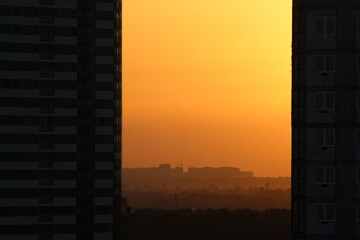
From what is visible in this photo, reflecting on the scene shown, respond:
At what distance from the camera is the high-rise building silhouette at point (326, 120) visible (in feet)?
290

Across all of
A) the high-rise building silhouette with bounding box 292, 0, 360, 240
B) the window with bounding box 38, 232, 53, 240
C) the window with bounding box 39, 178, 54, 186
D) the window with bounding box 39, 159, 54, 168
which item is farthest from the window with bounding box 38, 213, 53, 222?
the high-rise building silhouette with bounding box 292, 0, 360, 240

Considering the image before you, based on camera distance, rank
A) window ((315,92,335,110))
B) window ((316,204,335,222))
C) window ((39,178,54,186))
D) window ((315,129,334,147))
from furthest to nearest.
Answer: window ((39,178,54,186)), window ((315,92,335,110)), window ((315,129,334,147)), window ((316,204,335,222))

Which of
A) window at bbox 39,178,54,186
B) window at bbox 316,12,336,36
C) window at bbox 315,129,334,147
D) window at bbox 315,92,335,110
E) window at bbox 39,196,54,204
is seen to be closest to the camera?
window at bbox 315,129,334,147

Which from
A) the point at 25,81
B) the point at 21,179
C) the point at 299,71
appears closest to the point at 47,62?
the point at 25,81

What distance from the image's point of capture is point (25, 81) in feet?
645

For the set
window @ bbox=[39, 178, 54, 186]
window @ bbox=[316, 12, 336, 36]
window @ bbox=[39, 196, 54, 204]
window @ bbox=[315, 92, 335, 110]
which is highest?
window @ bbox=[316, 12, 336, 36]

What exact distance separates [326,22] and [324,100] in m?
6.49

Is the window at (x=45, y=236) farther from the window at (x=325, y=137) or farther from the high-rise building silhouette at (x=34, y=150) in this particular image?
the window at (x=325, y=137)

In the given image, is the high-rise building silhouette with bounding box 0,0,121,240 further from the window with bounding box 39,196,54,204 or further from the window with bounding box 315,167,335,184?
the window with bounding box 315,167,335,184

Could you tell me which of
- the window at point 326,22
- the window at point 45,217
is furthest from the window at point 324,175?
the window at point 45,217

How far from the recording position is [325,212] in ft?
291

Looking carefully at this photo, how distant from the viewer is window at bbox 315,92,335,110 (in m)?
89.6

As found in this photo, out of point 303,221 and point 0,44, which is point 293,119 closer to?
point 303,221

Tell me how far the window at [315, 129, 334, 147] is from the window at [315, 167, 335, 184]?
196 cm
